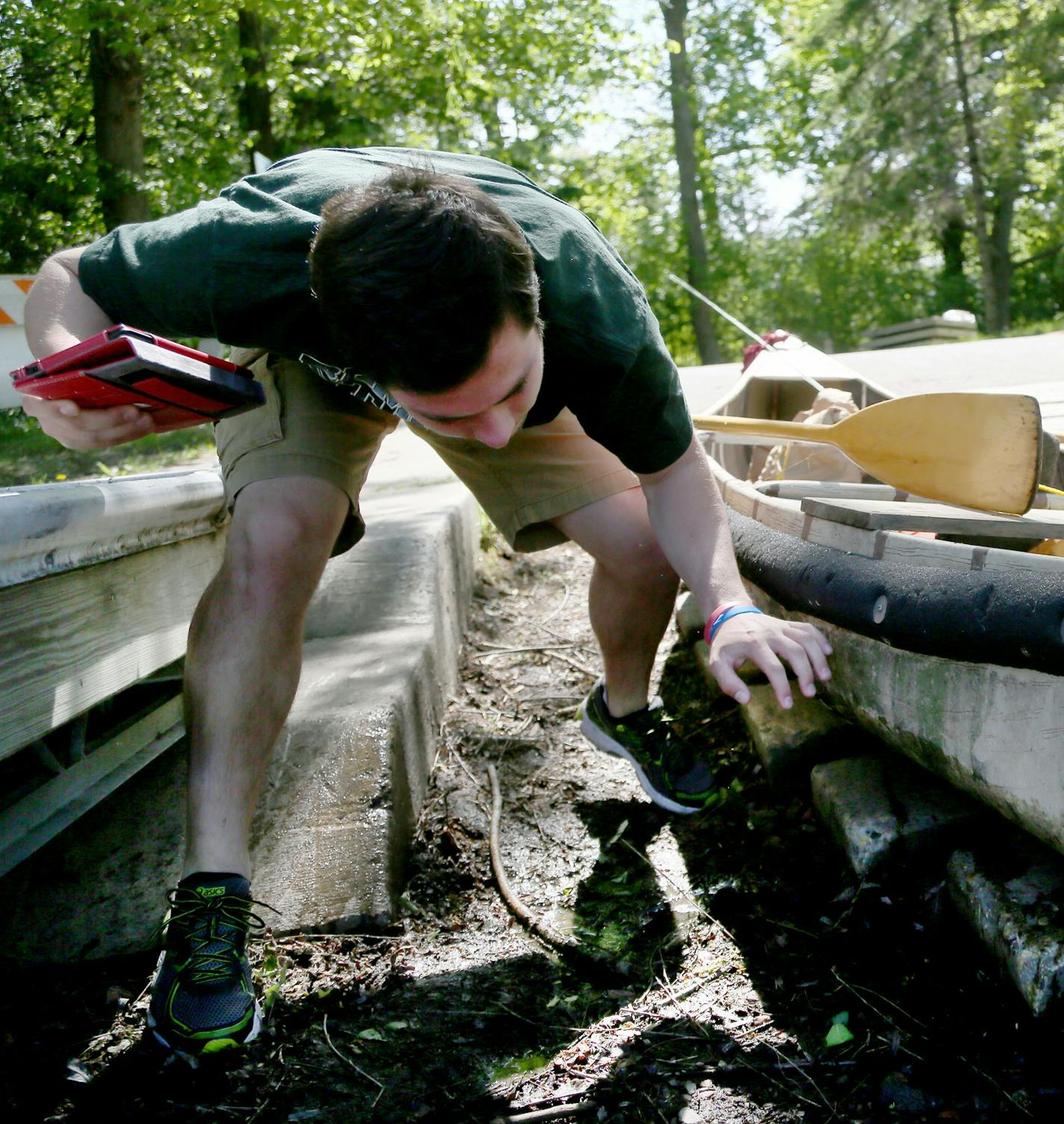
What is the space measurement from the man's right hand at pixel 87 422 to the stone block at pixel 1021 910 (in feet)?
5.36

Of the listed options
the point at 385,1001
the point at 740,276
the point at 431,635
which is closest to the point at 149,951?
the point at 385,1001

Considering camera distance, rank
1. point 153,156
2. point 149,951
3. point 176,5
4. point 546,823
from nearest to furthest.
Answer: point 149,951, point 546,823, point 176,5, point 153,156

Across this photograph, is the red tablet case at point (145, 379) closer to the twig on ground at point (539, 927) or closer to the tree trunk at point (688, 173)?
the twig on ground at point (539, 927)

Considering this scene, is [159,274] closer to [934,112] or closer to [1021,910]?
[1021,910]

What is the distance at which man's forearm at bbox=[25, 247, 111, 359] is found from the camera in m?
1.86

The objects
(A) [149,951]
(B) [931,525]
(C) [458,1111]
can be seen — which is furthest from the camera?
(A) [149,951]

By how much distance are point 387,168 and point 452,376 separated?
1.82 feet

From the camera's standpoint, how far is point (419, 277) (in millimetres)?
1501

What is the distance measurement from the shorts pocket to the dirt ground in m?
0.96

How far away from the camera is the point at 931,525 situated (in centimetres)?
180

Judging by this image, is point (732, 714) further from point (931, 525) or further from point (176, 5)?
point (176, 5)

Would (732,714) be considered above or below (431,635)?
below

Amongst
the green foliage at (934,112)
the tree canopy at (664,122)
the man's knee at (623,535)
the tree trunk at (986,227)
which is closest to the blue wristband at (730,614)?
the man's knee at (623,535)

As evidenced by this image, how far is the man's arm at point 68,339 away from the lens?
1771mm
